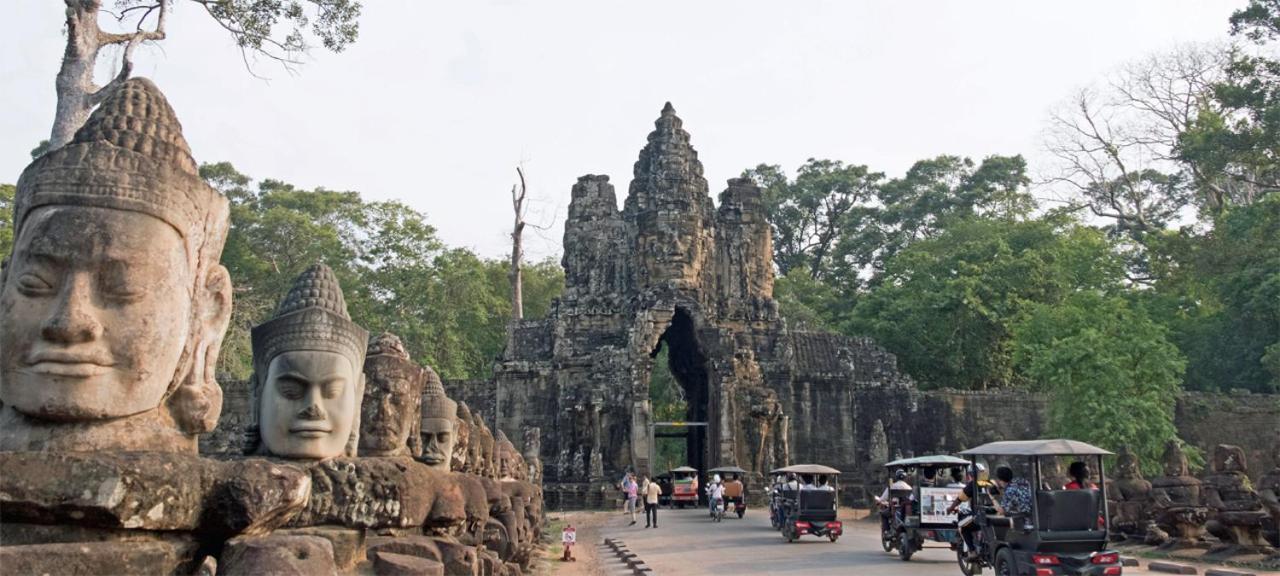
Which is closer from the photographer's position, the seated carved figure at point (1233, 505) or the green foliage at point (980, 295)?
the seated carved figure at point (1233, 505)

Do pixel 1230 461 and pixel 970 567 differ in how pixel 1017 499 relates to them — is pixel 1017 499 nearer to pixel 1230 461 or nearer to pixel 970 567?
pixel 970 567

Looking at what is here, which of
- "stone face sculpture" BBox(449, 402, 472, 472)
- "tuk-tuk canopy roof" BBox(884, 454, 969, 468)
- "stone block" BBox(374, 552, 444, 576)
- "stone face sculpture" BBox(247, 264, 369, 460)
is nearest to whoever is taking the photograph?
"stone block" BBox(374, 552, 444, 576)

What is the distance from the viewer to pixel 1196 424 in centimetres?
3030

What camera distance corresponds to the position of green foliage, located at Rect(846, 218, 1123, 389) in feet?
121

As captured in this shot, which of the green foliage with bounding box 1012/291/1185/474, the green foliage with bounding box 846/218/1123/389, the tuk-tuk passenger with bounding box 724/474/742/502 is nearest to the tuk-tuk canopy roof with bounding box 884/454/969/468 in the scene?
the tuk-tuk passenger with bounding box 724/474/742/502

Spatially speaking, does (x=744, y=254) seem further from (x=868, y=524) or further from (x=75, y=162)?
(x=75, y=162)

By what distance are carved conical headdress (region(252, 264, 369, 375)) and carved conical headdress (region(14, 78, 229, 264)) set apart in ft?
4.00

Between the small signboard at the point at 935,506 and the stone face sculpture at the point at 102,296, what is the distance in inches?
473

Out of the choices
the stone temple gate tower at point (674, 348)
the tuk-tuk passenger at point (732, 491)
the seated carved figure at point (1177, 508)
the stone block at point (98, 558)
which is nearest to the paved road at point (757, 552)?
the tuk-tuk passenger at point (732, 491)

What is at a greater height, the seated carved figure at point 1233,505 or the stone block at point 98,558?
the stone block at point 98,558

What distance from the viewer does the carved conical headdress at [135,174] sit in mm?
3293

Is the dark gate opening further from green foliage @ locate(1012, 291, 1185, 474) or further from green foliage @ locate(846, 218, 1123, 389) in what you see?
green foliage @ locate(846, 218, 1123, 389)

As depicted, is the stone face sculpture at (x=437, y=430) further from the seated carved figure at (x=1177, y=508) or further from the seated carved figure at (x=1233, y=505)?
the seated carved figure at (x=1177, y=508)

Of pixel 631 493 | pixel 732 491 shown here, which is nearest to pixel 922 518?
pixel 732 491
